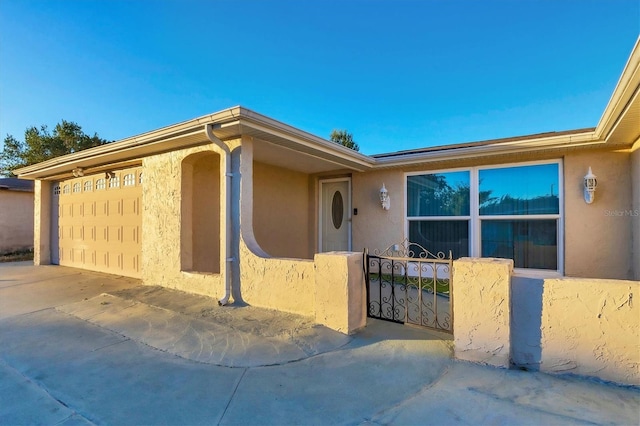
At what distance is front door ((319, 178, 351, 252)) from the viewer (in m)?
8.27

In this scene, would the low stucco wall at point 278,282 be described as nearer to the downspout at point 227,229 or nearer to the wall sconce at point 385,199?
the downspout at point 227,229

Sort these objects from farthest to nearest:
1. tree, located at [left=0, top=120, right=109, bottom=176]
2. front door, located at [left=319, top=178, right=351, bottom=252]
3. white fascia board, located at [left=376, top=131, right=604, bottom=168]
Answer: tree, located at [left=0, top=120, right=109, bottom=176]
front door, located at [left=319, top=178, right=351, bottom=252]
white fascia board, located at [left=376, top=131, right=604, bottom=168]

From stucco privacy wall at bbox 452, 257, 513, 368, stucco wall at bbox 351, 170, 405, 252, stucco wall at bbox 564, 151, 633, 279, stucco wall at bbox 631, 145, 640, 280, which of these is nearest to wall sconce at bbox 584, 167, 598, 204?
stucco wall at bbox 564, 151, 633, 279

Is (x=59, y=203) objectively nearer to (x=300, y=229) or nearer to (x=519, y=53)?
(x=300, y=229)

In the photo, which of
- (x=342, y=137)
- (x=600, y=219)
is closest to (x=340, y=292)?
(x=600, y=219)

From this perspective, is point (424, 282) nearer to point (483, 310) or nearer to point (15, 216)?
point (483, 310)

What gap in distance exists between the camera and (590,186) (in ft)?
17.3

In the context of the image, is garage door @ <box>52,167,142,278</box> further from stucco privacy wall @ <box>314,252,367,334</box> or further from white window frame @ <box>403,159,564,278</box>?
Result: white window frame @ <box>403,159,564,278</box>

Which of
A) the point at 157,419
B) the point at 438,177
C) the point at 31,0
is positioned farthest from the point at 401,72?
the point at 157,419

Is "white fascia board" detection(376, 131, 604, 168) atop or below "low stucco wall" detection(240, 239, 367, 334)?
atop

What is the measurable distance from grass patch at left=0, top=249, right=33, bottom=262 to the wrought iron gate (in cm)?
1362

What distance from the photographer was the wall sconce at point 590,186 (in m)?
5.27

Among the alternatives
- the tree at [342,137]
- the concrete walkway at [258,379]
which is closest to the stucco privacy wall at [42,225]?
the concrete walkway at [258,379]

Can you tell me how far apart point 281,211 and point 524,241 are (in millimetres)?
5587
